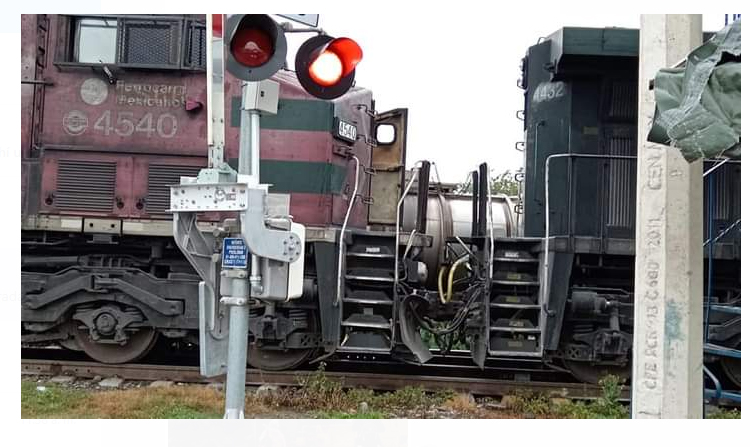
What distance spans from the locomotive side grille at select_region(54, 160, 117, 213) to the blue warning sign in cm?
416

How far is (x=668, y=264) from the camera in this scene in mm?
3594

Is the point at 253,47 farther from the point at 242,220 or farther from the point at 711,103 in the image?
the point at 711,103

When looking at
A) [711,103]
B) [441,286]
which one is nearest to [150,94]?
[441,286]

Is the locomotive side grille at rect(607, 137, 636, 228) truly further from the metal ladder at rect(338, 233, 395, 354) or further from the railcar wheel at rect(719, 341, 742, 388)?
the metal ladder at rect(338, 233, 395, 354)

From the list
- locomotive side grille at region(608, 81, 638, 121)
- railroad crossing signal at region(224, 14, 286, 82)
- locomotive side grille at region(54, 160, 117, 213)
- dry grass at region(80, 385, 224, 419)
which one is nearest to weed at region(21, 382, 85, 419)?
dry grass at region(80, 385, 224, 419)

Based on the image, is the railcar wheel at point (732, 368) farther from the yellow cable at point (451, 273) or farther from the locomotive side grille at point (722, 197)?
the yellow cable at point (451, 273)

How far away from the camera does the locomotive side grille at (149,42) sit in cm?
670

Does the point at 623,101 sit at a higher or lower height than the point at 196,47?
lower

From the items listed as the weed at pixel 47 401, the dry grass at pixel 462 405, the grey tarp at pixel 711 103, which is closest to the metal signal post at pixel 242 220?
the grey tarp at pixel 711 103

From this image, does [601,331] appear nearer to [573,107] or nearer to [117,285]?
[573,107]

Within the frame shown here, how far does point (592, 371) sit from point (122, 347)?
15.8ft

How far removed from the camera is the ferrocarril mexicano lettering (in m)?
6.70

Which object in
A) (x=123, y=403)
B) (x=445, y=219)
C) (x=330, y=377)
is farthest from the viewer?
(x=445, y=219)

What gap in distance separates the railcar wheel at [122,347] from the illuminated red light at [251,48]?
4.52 m
